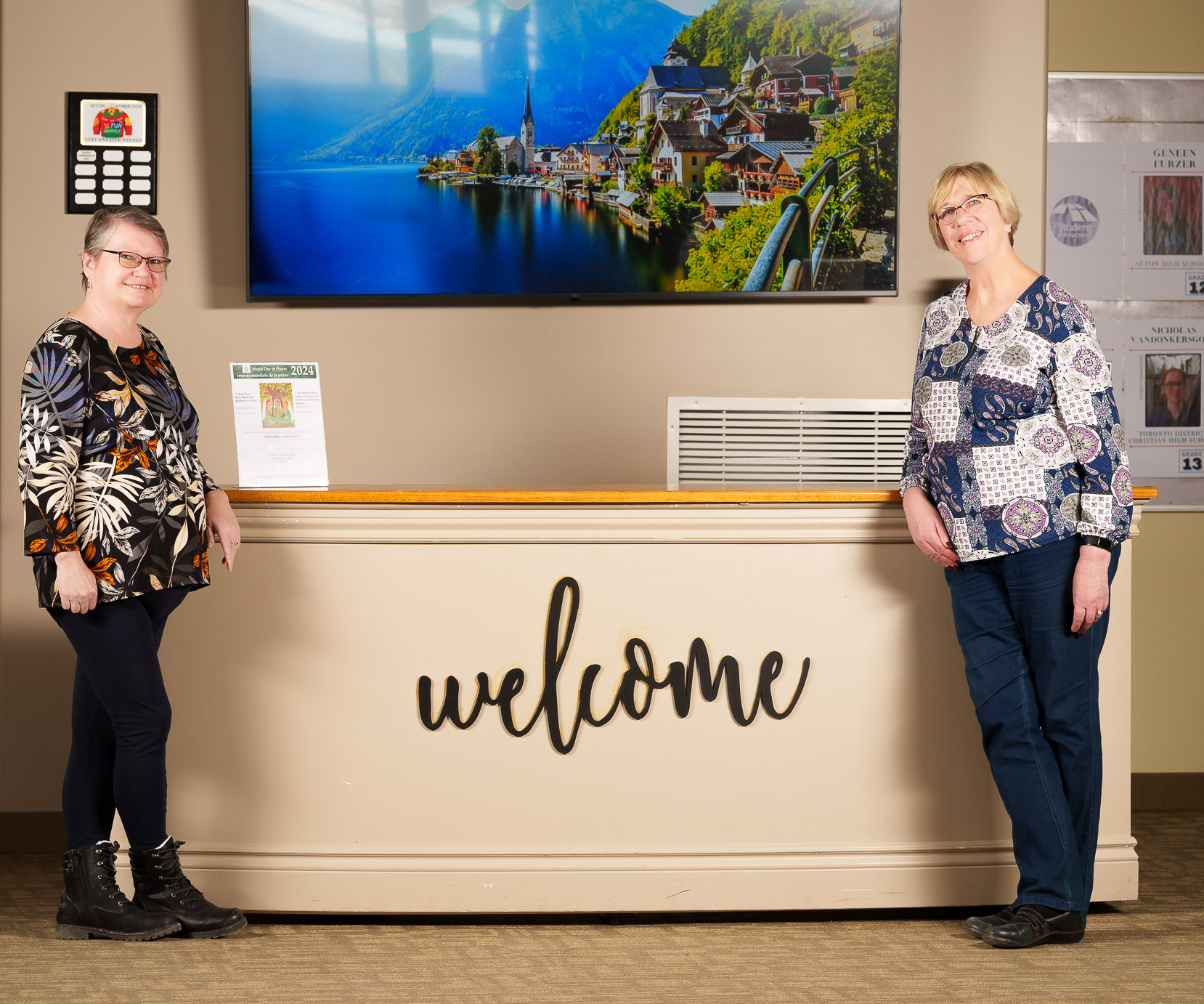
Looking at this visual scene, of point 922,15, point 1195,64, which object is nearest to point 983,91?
point 922,15

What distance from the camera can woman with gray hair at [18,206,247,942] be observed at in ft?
5.99

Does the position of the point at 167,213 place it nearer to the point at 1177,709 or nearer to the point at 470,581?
the point at 470,581

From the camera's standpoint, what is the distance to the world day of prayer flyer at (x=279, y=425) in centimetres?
218

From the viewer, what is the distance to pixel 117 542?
73.2 inches

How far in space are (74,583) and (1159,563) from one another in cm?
319

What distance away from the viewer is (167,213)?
2992 mm

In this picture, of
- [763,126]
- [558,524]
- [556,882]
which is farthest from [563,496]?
[763,126]

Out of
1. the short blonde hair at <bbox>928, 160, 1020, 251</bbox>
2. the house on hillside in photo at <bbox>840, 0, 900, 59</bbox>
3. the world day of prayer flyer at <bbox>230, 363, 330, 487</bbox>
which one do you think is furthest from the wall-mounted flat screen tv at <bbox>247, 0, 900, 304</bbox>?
the short blonde hair at <bbox>928, 160, 1020, 251</bbox>

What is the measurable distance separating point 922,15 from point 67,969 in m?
3.27

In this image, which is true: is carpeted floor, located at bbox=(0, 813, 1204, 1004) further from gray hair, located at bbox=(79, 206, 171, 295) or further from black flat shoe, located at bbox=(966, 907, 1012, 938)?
gray hair, located at bbox=(79, 206, 171, 295)

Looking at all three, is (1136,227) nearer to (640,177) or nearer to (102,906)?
(640,177)

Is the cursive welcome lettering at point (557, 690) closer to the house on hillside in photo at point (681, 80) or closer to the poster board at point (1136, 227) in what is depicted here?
the house on hillside in photo at point (681, 80)

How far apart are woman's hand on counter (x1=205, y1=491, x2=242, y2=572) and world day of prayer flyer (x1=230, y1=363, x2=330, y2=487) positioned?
132 mm

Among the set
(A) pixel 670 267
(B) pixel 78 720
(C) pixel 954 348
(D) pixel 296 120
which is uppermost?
(D) pixel 296 120
